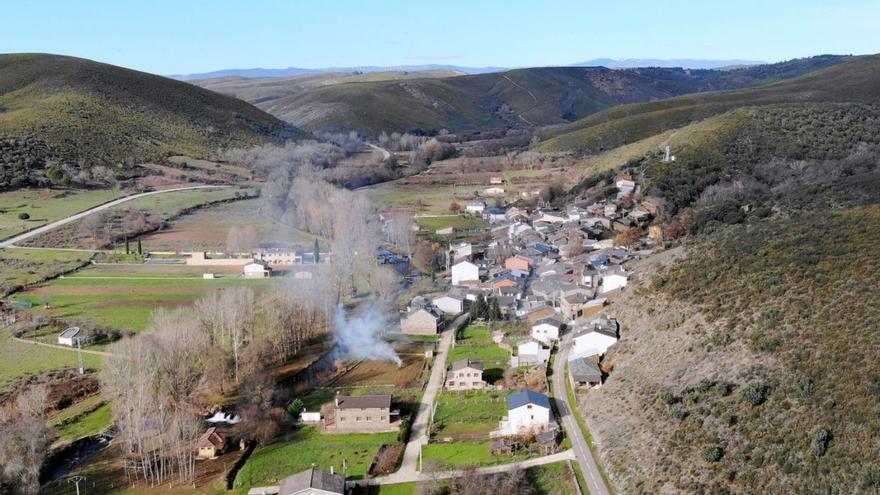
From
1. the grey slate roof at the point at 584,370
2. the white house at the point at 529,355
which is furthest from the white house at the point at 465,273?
the grey slate roof at the point at 584,370

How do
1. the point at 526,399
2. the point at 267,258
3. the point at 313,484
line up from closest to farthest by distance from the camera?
the point at 313,484 < the point at 526,399 < the point at 267,258

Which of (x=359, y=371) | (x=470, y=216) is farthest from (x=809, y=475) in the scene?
(x=470, y=216)

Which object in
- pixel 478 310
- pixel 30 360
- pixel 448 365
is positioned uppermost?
pixel 478 310

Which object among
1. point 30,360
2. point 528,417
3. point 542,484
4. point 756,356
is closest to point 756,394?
point 756,356

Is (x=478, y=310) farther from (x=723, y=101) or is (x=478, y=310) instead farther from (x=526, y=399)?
(x=723, y=101)

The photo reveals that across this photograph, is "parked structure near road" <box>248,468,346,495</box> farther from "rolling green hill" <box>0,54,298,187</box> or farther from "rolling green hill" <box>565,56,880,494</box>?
"rolling green hill" <box>0,54,298,187</box>

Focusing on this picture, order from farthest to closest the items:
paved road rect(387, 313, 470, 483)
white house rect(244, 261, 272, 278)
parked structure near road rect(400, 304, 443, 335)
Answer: white house rect(244, 261, 272, 278) < parked structure near road rect(400, 304, 443, 335) < paved road rect(387, 313, 470, 483)

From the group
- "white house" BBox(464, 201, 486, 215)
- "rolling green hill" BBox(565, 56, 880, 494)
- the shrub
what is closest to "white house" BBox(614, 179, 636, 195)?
"white house" BBox(464, 201, 486, 215)
